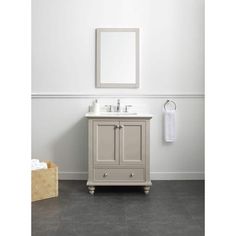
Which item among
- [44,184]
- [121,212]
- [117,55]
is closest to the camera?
[121,212]

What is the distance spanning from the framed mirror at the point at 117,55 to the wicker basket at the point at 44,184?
129 cm

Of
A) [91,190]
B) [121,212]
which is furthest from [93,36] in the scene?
[121,212]

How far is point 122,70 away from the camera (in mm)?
3996

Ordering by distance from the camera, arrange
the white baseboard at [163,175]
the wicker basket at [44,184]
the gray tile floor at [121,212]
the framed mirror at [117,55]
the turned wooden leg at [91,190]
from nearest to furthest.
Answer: the gray tile floor at [121,212] → the wicker basket at [44,184] → the turned wooden leg at [91,190] → the framed mirror at [117,55] → the white baseboard at [163,175]

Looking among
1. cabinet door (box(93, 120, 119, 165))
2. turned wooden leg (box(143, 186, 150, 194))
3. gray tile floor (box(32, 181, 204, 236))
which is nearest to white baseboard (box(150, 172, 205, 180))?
gray tile floor (box(32, 181, 204, 236))

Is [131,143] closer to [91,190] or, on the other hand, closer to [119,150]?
[119,150]

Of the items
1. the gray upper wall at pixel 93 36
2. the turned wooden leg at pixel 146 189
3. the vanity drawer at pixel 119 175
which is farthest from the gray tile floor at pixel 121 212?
the gray upper wall at pixel 93 36

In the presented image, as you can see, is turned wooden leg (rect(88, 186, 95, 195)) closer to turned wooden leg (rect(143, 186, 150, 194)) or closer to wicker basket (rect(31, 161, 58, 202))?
wicker basket (rect(31, 161, 58, 202))

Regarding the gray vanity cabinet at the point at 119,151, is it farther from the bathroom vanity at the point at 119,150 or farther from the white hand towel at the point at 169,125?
the white hand towel at the point at 169,125

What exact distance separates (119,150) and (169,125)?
831 millimetres

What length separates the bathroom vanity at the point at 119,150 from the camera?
3455mm

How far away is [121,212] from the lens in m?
2.86
